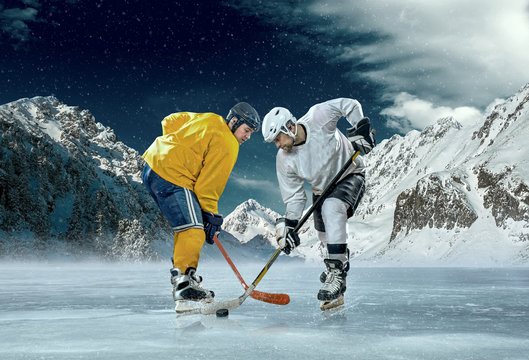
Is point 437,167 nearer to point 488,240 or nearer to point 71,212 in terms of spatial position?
point 488,240

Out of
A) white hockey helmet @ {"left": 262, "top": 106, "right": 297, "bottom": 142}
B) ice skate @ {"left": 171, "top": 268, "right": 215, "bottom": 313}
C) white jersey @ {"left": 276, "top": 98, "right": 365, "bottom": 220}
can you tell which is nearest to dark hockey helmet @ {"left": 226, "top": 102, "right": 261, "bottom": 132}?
white hockey helmet @ {"left": 262, "top": 106, "right": 297, "bottom": 142}

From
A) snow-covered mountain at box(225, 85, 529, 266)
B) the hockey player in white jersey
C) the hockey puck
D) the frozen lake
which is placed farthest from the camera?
snow-covered mountain at box(225, 85, 529, 266)

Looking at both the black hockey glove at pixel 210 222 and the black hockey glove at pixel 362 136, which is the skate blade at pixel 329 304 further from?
the black hockey glove at pixel 362 136

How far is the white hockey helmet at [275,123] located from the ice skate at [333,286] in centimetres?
139

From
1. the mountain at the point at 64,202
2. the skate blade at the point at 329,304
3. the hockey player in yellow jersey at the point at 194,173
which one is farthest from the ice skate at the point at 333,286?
the mountain at the point at 64,202

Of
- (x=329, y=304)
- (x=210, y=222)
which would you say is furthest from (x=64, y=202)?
(x=329, y=304)

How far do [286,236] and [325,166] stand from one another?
0.89 meters

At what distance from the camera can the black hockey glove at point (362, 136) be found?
200 inches

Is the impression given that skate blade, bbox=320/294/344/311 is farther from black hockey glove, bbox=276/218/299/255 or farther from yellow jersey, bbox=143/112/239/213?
yellow jersey, bbox=143/112/239/213

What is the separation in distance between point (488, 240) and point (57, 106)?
481 feet

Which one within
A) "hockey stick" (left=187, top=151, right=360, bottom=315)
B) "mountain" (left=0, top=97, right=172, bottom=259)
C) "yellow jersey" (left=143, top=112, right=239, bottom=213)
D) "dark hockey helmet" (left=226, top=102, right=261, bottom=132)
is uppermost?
"mountain" (left=0, top=97, right=172, bottom=259)

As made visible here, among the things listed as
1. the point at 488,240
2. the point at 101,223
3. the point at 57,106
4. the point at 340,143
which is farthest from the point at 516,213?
the point at 57,106

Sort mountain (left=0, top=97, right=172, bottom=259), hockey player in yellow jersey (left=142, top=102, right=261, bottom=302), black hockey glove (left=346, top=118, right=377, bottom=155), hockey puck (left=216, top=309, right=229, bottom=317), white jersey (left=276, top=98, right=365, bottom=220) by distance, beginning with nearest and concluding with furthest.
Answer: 1. hockey puck (left=216, top=309, right=229, bottom=317)
2. hockey player in yellow jersey (left=142, top=102, right=261, bottom=302)
3. black hockey glove (left=346, top=118, right=377, bottom=155)
4. white jersey (left=276, top=98, right=365, bottom=220)
5. mountain (left=0, top=97, right=172, bottom=259)

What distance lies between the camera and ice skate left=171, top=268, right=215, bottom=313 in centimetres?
440
